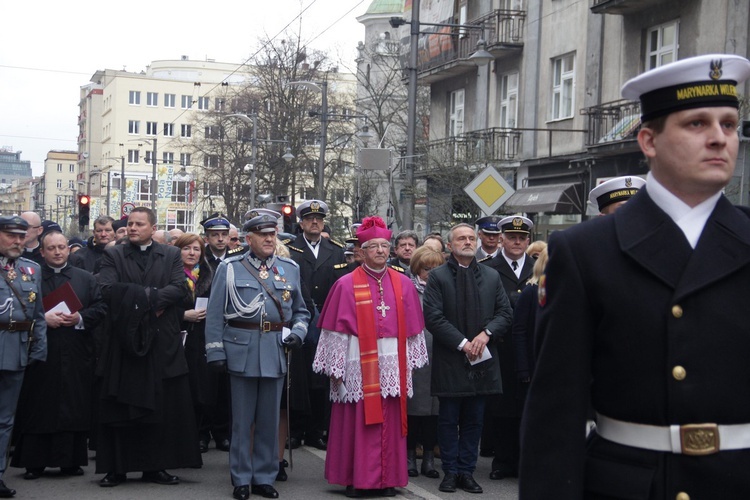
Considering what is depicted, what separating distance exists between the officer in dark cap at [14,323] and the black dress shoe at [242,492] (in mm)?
1774

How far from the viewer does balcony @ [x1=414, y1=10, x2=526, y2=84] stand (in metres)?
29.7

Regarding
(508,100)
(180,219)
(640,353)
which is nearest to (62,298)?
(640,353)

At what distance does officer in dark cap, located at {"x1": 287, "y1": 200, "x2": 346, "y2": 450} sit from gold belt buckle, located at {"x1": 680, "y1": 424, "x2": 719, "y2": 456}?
25.7ft

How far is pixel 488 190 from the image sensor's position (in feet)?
49.0

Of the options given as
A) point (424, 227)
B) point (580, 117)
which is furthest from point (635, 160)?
point (424, 227)

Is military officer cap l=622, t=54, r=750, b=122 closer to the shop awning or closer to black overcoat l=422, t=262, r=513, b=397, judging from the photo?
black overcoat l=422, t=262, r=513, b=397

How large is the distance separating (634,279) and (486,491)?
247 inches

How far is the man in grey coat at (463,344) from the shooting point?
8820 mm

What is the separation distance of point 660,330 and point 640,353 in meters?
0.08

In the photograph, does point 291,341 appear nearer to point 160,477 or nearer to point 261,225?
point 261,225

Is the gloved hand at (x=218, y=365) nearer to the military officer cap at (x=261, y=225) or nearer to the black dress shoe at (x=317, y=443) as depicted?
the military officer cap at (x=261, y=225)

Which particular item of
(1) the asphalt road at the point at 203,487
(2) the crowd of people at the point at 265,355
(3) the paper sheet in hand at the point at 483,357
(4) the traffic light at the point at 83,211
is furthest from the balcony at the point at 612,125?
(1) the asphalt road at the point at 203,487

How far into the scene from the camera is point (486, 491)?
8.81 meters

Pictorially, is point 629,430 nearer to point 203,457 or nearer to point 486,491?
point 486,491
